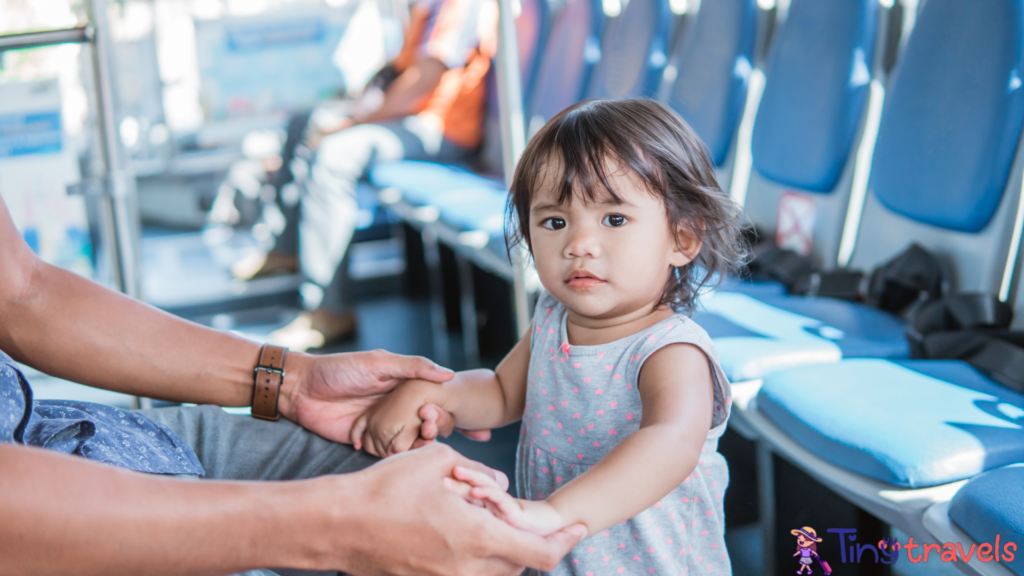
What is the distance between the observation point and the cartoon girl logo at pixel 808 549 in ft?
4.72

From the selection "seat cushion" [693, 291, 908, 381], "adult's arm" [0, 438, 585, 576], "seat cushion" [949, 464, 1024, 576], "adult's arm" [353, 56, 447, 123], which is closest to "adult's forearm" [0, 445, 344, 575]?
"adult's arm" [0, 438, 585, 576]

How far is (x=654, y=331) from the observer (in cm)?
91

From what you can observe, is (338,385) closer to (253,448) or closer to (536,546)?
(253,448)

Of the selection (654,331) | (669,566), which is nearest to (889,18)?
(654,331)

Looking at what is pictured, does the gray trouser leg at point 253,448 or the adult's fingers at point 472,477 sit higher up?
the adult's fingers at point 472,477

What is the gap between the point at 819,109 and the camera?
1.82 m

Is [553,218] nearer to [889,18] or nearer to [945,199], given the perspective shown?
[945,199]

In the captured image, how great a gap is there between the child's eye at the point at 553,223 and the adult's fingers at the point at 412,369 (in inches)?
9.9

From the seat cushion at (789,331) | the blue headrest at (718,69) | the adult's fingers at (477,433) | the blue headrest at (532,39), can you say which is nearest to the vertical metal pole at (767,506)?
the seat cushion at (789,331)

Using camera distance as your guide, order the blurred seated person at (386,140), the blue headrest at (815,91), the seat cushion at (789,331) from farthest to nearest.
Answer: the blurred seated person at (386,140) < the blue headrest at (815,91) < the seat cushion at (789,331)

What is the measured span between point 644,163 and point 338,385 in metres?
0.50

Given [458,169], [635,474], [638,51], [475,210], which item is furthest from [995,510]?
[458,169]

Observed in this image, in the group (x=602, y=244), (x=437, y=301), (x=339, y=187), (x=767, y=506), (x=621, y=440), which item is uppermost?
(x=602, y=244)

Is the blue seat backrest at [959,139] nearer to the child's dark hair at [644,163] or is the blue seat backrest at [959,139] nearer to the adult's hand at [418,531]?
the child's dark hair at [644,163]
